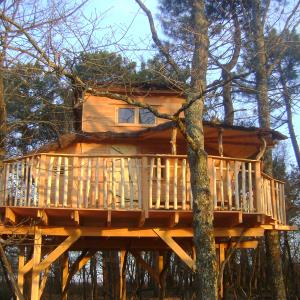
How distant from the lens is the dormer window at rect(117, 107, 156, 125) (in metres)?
16.2

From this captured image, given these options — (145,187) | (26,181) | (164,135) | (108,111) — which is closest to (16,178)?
(26,181)

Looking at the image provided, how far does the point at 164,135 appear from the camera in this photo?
1453cm

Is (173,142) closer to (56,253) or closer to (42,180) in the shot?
(42,180)

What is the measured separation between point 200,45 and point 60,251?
5702 millimetres

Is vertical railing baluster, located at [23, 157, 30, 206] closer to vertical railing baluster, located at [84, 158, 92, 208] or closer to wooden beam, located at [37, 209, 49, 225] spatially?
wooden beam, located at [37, 209, 49, 225]

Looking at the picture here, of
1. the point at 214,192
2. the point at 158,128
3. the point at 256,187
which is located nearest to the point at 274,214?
the point at 256,187

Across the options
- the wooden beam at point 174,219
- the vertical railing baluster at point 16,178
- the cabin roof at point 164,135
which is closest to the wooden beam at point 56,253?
the vertical railing baluster at point 16,178

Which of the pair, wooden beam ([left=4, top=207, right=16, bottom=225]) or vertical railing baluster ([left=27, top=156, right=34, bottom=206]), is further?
wooden beam ([left=4, top=207, right=16, bottom=225])

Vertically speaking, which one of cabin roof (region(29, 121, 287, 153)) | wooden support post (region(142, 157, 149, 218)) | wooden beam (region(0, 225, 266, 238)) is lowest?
wooden beam (region(0, 225, 266, 238))

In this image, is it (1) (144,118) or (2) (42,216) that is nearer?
(2) (42,216)

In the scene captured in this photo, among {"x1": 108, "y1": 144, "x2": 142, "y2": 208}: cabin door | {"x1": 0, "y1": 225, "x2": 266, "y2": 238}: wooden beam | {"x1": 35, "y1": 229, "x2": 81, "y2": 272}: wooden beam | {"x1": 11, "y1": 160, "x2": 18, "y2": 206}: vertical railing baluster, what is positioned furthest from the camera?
{"x1": 0, "y1": 225, "x2": 266, "y2": 238}: wooden beam

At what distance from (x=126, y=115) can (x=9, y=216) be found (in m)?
5.58

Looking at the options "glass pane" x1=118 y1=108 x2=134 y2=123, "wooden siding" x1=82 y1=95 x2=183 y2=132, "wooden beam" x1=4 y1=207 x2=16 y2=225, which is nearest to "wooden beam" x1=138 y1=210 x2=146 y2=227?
"wooden beam" x1=4 y1=207 x2=16 y2=225

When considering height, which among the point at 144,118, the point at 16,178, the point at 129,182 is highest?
the point at 144,118
